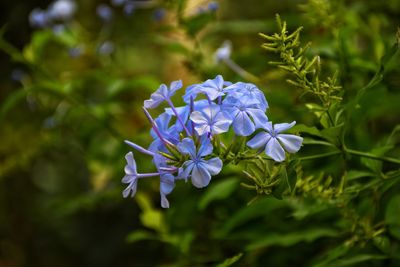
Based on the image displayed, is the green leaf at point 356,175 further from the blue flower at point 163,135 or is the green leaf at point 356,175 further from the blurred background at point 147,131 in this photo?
the blue flower at point 163,135

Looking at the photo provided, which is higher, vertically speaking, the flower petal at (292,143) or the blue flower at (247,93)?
the blue flower at (247,93)

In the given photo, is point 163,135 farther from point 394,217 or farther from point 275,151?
point 394,217

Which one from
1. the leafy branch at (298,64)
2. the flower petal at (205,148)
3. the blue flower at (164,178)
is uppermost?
the leafy branch at (298,64)

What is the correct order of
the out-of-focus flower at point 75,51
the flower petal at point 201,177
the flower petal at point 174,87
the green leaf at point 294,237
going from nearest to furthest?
the flower petal at point 201,177 < the flower petal at point 174,87 < the green leaf at point 294,237 < the out-of-focus flower at point 75,51

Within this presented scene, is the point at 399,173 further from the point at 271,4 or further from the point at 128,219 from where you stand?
the point at 271,4

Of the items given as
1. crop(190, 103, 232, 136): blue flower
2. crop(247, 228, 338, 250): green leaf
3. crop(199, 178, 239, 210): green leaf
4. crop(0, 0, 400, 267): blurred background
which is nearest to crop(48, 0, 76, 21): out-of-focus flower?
crop(0, 0, 400, 267): blurred background

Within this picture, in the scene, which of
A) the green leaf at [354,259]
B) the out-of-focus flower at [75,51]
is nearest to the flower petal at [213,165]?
the green leaf at [354,259]

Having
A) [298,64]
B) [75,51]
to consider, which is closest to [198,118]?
[298,64]
